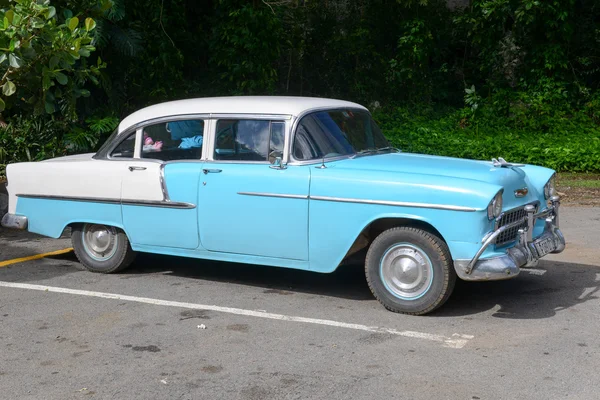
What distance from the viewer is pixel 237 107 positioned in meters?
7.62

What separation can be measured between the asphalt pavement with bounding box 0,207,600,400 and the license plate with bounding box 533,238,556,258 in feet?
1.41

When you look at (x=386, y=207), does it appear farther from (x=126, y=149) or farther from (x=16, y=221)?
(x=16, y=221)

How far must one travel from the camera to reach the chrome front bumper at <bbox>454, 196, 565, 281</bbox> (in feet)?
21.0

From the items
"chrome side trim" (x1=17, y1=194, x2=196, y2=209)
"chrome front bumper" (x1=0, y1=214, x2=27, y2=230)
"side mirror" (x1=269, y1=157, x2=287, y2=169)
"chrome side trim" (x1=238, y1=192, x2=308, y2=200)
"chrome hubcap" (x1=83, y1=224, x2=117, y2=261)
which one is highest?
"side mirror" (x1=269, y1=157, x2=287, y2=169)

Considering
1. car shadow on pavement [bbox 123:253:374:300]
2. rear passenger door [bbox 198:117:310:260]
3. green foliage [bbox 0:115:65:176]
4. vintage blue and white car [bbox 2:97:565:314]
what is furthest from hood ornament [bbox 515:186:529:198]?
green foliage [bbox 0:115:65:176]

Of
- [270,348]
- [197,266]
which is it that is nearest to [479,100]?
[197,266]

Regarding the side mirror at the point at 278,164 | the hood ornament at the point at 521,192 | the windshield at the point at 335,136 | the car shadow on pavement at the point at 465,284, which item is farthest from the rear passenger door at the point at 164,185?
the hood ornament at the point at 521,192

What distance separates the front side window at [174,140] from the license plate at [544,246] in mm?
2994

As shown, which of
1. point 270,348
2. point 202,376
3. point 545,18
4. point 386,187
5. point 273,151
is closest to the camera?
point 202,376

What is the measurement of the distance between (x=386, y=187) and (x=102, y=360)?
2503 mm

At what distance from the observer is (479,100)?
1833 centimetres

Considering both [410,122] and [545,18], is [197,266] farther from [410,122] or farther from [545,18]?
[545,18]

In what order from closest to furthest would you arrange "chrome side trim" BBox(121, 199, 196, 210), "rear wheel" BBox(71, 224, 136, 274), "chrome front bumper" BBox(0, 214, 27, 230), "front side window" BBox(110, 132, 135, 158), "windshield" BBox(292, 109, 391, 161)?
"windshield" BBox(292, 109, 391, 161), "chrome side trim" BBox(121, 199, 196, 210), "front side window" BBox(110, 132, 135, 158), "rear wheel" BBox(71, 224, 136, 274), "chrome front bumper" BBox(0, 214, 27, 230)

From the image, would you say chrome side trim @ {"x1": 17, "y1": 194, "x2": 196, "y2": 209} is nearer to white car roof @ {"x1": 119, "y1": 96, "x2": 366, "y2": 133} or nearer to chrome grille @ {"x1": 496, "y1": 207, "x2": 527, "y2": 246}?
white car roof @ {"x1": 119, "y1": 96, "x2": 366, "y2": 133}
